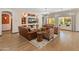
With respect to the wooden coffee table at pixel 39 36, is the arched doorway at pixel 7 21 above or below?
above

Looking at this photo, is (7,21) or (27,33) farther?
(27,33)

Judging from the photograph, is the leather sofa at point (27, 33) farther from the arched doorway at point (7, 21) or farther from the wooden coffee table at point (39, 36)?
the arched doorway at point (7, 21)

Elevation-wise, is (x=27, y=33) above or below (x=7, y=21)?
below

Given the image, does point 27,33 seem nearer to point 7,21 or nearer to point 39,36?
point 39,36

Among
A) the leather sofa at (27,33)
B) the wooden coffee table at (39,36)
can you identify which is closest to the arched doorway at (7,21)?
the leather sofa at (27,33)

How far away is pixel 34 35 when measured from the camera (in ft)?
9.85

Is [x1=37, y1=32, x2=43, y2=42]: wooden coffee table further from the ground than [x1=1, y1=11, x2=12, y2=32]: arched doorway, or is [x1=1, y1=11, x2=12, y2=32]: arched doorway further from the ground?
[x1=1, y1=11, x2=12, y2=32]: arched doorway

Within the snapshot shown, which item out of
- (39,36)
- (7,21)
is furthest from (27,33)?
(7,21)

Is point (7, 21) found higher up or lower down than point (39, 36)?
higher up

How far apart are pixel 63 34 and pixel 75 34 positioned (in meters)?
0.30

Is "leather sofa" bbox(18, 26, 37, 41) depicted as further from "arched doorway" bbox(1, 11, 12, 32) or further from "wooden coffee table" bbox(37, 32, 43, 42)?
"arched doorway" bbox(1, 11, 12, 32)

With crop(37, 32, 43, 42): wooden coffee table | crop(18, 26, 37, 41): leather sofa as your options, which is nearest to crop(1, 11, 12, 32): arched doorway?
Result: crop(18, 26, 37, 41): leather sofa

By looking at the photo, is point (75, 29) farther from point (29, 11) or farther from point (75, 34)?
point (29, 11)

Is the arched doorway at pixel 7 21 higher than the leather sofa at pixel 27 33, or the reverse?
the arched doorway at pixel 7 21
